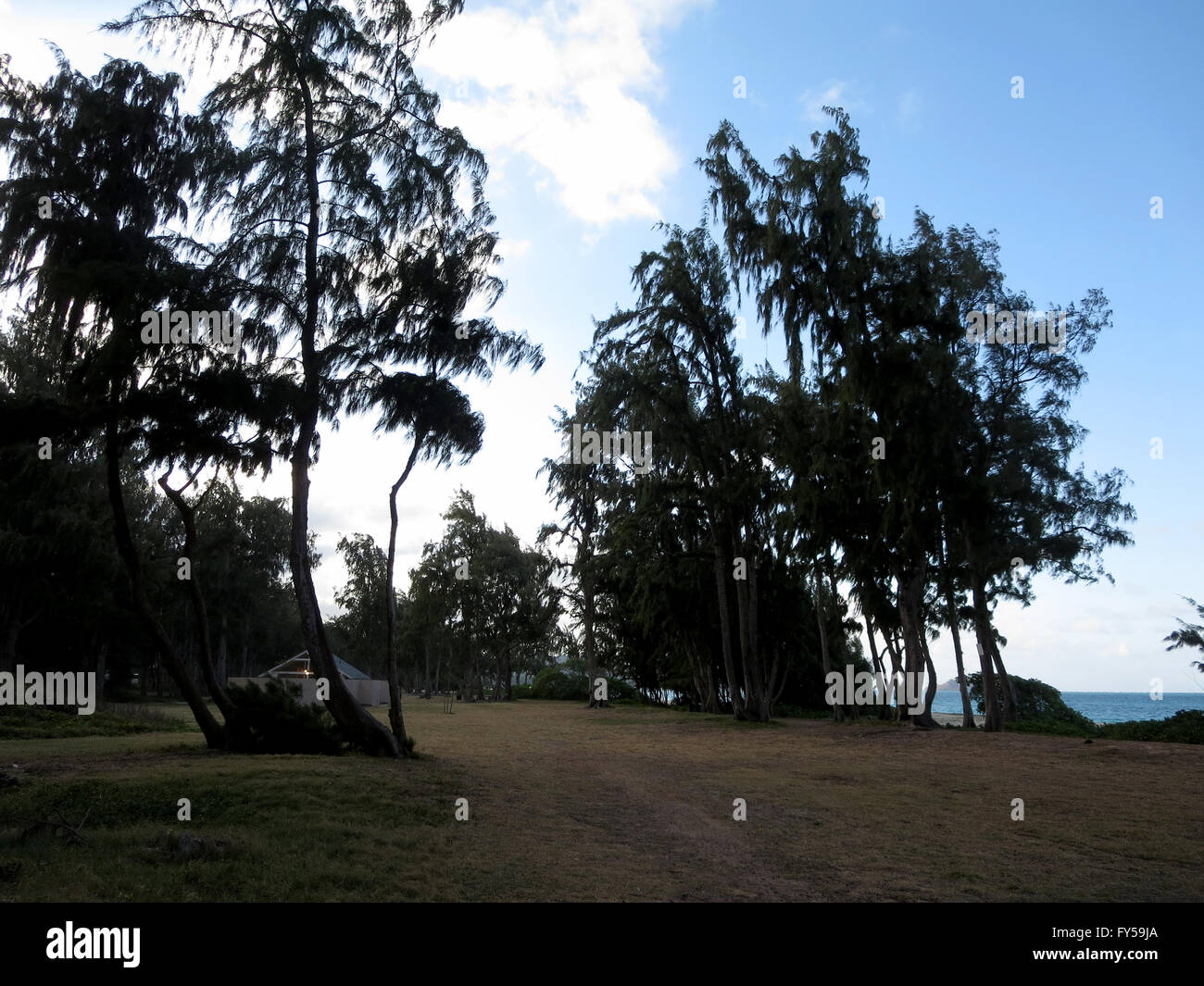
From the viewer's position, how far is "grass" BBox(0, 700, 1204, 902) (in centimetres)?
690

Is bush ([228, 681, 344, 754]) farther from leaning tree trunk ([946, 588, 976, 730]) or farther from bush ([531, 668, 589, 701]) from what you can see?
bush ([531, 668, 589, 701])

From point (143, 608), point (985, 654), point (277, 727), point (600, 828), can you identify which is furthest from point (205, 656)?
point (985, 654)

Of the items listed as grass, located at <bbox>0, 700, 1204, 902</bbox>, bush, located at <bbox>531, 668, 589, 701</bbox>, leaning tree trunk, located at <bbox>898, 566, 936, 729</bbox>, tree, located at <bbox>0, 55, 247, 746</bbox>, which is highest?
tree, located at <bbox>0, 55, 247, 746</bbox>

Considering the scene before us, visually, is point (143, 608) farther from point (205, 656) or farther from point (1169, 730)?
A: point (1169, 730)

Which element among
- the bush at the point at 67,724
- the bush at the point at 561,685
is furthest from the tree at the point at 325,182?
the bush at the point at 561,685

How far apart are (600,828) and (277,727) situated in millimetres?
8684

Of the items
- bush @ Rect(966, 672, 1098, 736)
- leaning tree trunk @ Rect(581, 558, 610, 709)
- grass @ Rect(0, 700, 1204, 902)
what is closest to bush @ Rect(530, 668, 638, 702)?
leaning tree trunk @ Rect(581, 558, 610, 709)

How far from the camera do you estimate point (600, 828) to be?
392 inches

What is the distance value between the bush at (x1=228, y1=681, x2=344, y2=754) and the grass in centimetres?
87

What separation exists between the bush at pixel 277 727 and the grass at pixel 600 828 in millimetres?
865

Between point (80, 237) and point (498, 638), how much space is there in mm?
50314

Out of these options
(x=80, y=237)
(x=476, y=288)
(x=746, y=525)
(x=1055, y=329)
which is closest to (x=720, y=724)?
(x=746, y=525)
